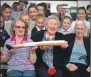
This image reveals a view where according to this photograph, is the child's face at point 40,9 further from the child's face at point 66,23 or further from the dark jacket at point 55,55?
the dark jacket at point 55,55

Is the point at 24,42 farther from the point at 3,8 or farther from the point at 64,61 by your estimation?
the point at 3,8

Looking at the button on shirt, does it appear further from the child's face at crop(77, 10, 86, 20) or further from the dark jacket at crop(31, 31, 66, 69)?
the child's face at crop(77, 10, 86, 20)

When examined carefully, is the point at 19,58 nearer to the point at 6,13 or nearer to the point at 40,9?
the point at 6,13

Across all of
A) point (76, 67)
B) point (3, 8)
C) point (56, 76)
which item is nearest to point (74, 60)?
point (76, 67)

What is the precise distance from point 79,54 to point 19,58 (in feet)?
2.62

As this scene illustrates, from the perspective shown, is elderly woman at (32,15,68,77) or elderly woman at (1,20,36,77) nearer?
elderly woman at (1,20,36,77)

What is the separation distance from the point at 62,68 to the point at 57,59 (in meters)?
0.14

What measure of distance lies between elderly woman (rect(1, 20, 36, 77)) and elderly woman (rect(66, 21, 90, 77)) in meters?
0.51

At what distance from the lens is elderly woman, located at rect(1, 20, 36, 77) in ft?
11.1

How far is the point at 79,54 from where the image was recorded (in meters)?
3.63

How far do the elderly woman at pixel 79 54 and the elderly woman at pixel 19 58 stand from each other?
512 mm

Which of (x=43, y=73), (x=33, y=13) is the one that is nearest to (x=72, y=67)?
(x=43, y=73)

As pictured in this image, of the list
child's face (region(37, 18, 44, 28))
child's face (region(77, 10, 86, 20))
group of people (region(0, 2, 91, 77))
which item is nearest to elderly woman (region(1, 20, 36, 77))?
group of people (region(0, 2, 91, 77))

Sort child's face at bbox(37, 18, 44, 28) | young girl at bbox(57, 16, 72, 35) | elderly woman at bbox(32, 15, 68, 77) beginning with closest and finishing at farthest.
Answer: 1. elderly woman at bbox(32, 15, 68, 77)
2. child's face at bbox(37, 18, 44, 28)
3. young girl at bbox(57, 16, 72, 35)
